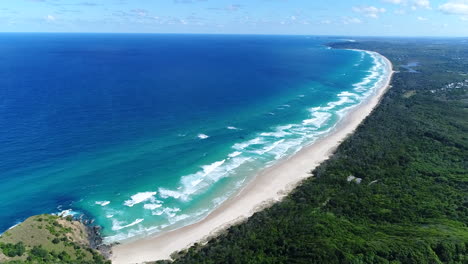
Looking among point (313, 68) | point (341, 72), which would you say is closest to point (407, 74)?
point (341, 72)

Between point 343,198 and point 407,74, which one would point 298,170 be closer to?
point 343,198

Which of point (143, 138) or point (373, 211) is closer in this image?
point (373, 211)

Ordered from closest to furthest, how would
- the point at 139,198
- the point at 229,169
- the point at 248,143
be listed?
the point at 139,198 < the point at 229,169 < the point at 248,143

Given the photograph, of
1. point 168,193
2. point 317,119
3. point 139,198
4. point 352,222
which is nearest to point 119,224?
point 139,198

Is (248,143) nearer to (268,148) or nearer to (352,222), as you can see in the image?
(268,148)

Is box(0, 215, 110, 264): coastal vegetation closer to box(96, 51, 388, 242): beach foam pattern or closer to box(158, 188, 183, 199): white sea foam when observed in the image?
box(96, 51, 388, 242): beach foam pattern

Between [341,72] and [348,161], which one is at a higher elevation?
[341,72]

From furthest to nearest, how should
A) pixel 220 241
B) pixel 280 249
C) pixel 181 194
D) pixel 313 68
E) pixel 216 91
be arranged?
pixel 313 68 → pixel 216 91 → pixel 181 194 → pixel 220 241 → pixel 280 249
